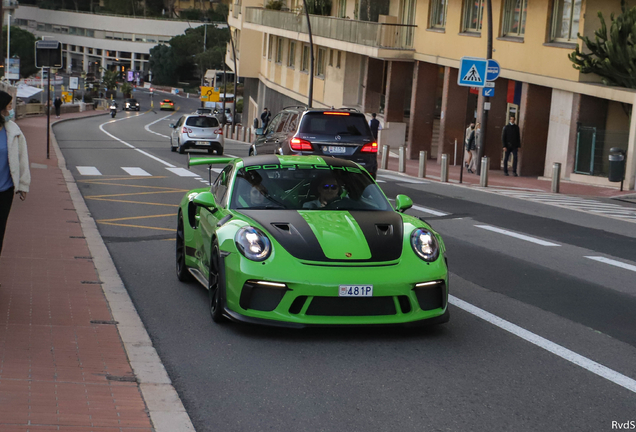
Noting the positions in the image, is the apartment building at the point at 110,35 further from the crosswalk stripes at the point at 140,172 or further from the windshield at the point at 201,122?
the crosswalk stripes at the point at 140,172

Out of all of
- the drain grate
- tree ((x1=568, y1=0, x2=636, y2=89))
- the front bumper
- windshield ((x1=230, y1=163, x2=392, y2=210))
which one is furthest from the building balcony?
the drain grate

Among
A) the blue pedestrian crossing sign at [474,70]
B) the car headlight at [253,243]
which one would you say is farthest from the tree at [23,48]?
the car headlight at [253,243]

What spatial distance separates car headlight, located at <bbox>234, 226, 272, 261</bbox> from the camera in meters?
7.27

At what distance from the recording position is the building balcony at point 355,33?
41656 mm

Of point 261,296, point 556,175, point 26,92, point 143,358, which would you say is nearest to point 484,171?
point 556,175

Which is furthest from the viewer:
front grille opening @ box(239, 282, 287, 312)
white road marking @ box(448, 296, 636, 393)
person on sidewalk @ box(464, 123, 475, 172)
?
person on sidewalk @ box(464, 123, 475, 172)

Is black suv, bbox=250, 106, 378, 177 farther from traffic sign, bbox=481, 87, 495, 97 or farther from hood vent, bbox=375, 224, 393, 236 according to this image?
hood vent, bbox=375, 224, 393, 236

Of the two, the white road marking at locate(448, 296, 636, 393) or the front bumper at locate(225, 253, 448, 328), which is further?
the front bumper at locate(225, 253, 448, 328)

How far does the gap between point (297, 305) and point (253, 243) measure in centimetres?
63

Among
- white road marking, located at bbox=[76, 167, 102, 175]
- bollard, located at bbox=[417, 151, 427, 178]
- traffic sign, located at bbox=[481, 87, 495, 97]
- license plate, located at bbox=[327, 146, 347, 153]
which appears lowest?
white road marking, located at bbox=[76, 167, 102, 175]

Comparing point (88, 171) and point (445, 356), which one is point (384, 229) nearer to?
point (445, 356)

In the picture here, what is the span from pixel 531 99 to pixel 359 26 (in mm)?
Answer: 13327

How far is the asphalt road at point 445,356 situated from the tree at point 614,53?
15768 mm

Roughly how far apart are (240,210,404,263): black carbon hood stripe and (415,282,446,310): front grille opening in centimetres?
33
